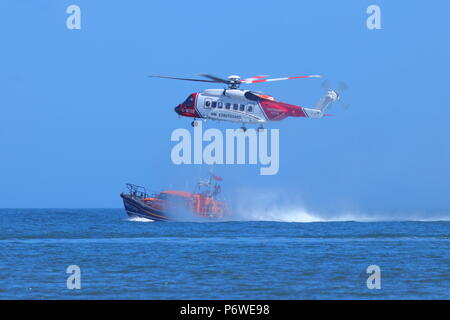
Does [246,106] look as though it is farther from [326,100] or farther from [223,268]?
[223,268]

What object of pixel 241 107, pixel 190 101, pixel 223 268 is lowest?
pixel 223 268

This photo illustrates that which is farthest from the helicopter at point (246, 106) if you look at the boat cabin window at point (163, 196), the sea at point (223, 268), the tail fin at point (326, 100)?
the boat cabin window at point (163, 196)

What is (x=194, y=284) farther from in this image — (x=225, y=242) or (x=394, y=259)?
(x=225, y=242)

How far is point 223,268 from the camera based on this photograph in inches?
1517

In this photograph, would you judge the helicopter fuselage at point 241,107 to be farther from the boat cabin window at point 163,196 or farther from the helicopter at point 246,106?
the boat cabin window at point 163,196

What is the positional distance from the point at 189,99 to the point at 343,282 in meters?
24.7

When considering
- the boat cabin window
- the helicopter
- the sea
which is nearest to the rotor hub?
the helicopter

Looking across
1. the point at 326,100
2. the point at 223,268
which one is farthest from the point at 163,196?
the point at 223,268

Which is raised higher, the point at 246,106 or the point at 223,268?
the point at 246,106

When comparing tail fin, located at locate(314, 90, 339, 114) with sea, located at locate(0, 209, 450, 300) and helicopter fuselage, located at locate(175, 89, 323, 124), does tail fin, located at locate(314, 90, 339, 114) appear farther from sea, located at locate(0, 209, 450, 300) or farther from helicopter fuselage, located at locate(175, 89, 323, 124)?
sea, located at locate(0, 209, 450, 300)

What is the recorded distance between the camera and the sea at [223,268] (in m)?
30.5

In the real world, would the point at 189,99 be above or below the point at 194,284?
above
